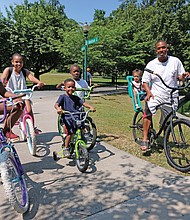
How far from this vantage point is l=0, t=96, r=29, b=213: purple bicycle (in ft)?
7.69

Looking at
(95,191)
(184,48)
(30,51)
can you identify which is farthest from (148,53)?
(95,191)

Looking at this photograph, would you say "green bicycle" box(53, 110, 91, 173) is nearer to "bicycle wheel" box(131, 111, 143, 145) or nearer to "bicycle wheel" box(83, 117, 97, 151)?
"bicycle wheel" box(83, 117, 97, 151)

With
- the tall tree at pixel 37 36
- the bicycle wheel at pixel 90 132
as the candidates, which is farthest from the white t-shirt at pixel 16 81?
the tall tree at pixel 37 36

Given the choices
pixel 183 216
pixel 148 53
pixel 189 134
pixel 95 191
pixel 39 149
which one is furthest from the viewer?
pixel 148 53

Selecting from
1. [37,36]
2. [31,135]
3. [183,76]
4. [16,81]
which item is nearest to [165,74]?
[183,76]

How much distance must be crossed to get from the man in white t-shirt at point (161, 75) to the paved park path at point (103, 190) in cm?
101

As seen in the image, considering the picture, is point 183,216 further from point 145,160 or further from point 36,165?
point 36,165

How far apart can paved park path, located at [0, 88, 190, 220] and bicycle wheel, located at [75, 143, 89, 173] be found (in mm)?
89

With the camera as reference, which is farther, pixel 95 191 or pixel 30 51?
pixel 30 51

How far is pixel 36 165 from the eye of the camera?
3818mm

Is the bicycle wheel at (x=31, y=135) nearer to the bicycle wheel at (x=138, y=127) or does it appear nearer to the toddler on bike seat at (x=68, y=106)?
the toddler on bike seat at (x=68, y=106)

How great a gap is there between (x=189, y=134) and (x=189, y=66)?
18.9 m

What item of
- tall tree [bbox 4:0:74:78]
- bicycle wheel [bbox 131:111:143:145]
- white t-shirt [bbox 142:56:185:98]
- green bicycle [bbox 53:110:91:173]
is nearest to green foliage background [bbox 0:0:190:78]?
tall tree [bbox 4:0:74:78]

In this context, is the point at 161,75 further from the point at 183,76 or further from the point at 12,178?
the point at 12,178
